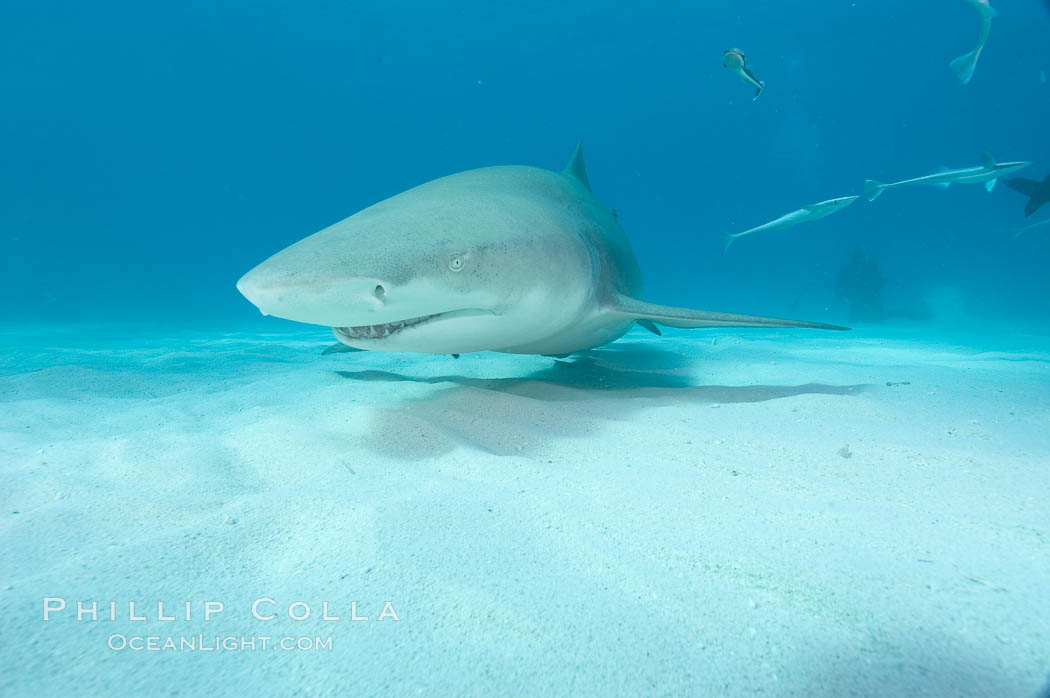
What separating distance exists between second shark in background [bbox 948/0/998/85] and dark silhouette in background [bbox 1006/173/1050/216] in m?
2.20

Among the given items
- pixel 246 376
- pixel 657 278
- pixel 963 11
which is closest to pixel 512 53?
pixel 657 278

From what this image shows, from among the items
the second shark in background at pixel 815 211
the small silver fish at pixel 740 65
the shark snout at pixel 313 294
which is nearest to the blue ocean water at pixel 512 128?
the second shark in background at pixel 815 211

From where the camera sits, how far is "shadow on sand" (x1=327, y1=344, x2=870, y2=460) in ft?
7.54

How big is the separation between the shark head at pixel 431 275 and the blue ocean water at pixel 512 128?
112 feet

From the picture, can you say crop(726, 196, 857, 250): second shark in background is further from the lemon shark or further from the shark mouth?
the shark mouth

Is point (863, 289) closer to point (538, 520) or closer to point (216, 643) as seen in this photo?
point (538, 520)

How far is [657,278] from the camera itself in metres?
64.4

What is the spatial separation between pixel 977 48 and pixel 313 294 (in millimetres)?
7430

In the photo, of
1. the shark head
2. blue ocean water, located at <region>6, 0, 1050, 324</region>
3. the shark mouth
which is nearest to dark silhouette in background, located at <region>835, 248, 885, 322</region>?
blue ocean water, located at <region>6, 0, 1050, 324</region>

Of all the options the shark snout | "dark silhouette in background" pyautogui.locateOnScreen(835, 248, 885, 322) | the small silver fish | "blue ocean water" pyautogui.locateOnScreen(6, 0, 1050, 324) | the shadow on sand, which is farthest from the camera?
"blue ocean water" pyautogui.locateOnScreen(6, 0, 1050, 324)

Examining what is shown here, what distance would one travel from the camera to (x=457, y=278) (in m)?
2.21

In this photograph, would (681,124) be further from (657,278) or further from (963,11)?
(963,11)

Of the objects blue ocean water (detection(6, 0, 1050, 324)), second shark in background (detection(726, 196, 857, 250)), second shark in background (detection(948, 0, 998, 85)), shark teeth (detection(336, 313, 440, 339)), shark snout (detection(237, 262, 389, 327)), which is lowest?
shark teeth (detection(336, 313, 440, 339))

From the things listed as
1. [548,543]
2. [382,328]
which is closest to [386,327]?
[382,328]
